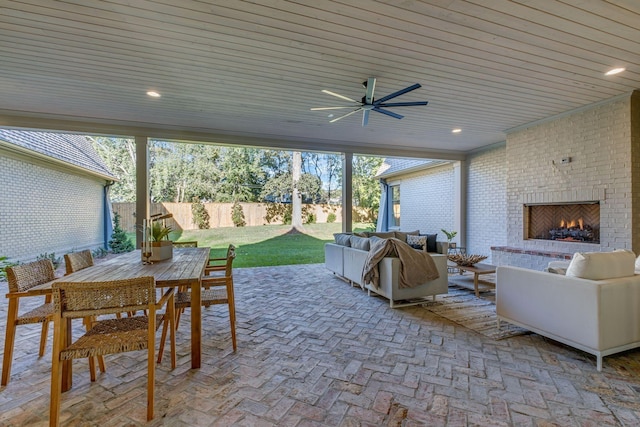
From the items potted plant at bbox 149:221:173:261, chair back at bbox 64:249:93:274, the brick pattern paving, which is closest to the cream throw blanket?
the brick pattern paving

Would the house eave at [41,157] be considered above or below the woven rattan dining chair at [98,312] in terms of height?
above

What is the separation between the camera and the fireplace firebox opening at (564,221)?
15.5 feet

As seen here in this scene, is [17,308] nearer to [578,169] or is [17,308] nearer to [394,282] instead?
[394,282]

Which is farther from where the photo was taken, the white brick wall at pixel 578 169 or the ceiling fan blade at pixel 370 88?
the white brick wall at pixel 578 169

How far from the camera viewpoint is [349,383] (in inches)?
84.1

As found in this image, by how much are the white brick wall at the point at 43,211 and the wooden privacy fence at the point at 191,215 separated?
4.84ft

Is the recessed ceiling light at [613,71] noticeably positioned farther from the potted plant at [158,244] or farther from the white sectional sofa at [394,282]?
the potted plant at [158,244]

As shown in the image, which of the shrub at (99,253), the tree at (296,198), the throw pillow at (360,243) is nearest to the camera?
the throw pillow at (360,243)

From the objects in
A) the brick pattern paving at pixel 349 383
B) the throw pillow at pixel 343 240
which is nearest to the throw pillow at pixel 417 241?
the throw pillow at pixel 343 240

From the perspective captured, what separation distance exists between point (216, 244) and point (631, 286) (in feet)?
32.3

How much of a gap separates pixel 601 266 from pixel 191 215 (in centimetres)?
1074

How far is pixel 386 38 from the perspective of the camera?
9.22ft

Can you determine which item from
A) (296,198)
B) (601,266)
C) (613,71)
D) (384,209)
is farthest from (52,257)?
(613,71)

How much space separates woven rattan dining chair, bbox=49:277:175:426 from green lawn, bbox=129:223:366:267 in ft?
18.7
